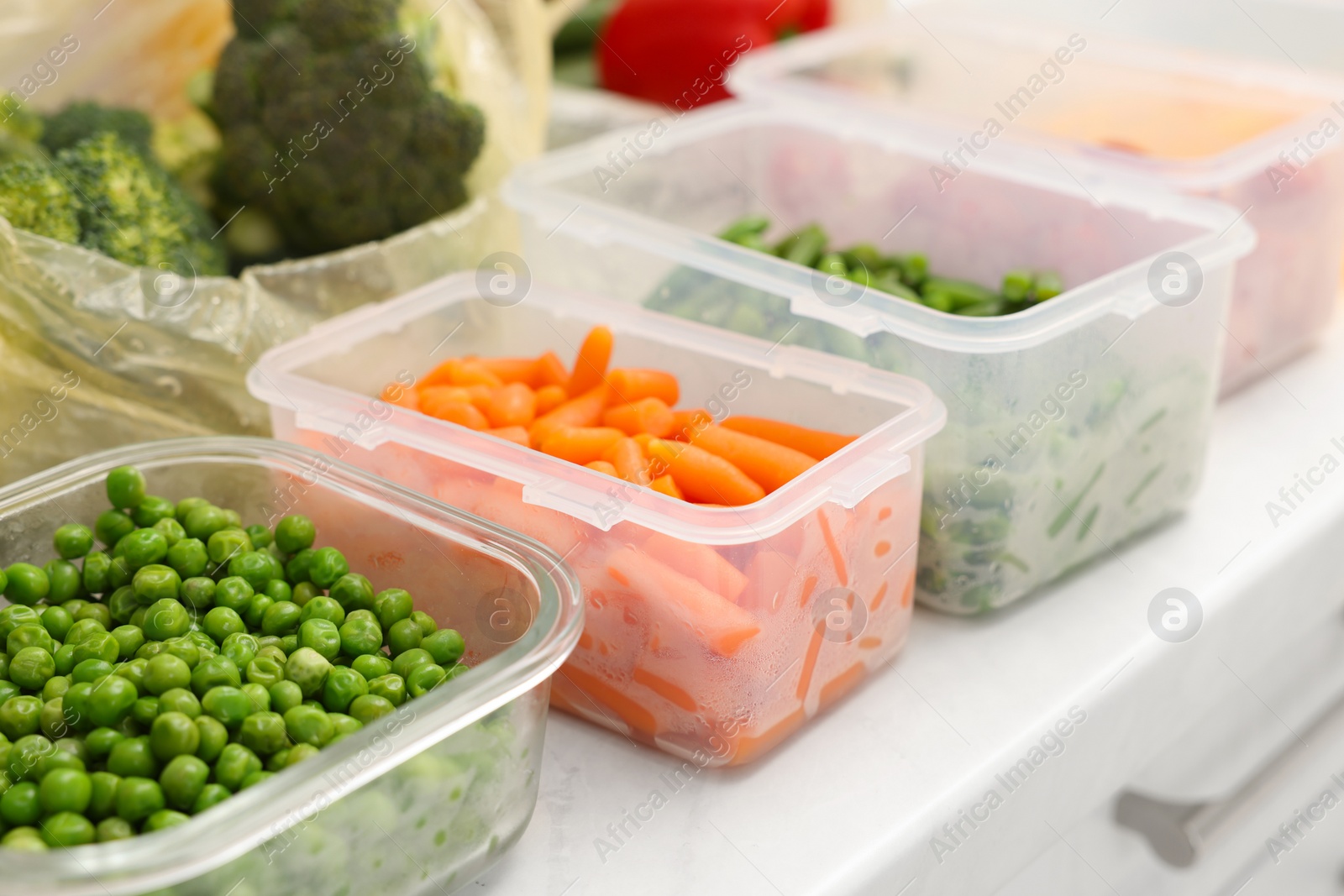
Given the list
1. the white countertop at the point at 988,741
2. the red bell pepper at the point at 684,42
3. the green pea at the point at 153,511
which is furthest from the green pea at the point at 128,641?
the red bell pepper at the point at 684,42

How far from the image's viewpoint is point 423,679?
2.02ft

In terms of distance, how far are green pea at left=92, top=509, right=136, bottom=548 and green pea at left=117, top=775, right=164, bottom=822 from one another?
0.26 meters

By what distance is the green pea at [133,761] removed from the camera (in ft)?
1.78

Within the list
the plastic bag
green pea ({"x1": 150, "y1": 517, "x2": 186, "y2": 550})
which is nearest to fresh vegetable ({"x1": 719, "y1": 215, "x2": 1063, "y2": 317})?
the plastic bag

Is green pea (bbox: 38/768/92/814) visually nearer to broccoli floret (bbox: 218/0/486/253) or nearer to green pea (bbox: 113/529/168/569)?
green pea (bbox: 113/529/168/569)

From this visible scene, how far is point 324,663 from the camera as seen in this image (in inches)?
24.3

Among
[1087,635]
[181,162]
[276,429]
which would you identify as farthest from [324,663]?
[181,162]

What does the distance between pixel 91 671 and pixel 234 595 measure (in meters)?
0.09

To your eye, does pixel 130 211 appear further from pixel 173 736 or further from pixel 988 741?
pixel 988 741

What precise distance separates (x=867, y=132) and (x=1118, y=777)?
62 cm

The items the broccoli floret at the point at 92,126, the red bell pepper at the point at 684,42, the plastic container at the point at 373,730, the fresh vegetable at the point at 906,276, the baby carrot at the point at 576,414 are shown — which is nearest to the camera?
the plastic container at the point at 373,730

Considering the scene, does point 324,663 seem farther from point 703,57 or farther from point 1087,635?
point 703,57

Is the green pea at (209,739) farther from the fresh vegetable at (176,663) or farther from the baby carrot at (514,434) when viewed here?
the baby carrot at (514,434)

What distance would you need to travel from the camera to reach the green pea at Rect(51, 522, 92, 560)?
0.73 metres
